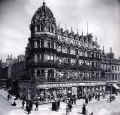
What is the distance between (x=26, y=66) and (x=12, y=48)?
11.4ft

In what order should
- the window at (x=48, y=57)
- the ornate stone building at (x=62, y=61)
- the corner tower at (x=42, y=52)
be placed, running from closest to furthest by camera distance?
the corner tower at (x=42, y=52) → the ornate stone building at (x=62, y=61) → the window at (x=48, y=57)

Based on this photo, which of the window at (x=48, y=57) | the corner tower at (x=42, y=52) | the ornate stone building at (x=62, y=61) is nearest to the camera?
the corner tower at (x=42, y=52)

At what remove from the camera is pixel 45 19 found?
9906 mm

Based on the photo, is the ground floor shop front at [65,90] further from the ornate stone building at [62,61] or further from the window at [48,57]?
the window at [48,57]

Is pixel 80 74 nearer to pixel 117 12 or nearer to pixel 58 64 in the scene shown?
pixel 58 64

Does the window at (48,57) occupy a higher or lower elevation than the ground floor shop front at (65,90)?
higher

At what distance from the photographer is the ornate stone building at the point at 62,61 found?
9.56 metres

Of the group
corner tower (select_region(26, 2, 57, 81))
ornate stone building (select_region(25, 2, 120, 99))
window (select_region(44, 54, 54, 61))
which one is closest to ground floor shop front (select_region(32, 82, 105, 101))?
ornate stone building (select_region(25, 2, 120, 99))

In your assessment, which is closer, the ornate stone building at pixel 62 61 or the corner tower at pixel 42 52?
the corner tower at pixel 42 52

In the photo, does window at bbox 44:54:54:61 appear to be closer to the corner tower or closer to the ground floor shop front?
the corner tower

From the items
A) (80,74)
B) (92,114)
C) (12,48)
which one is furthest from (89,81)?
(12,48)

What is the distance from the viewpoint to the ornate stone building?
31.4 ft

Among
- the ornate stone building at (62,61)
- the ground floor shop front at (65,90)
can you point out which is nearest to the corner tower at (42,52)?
the ornate stone building at (62,61)

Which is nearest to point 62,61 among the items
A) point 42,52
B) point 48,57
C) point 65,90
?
point 48,57
